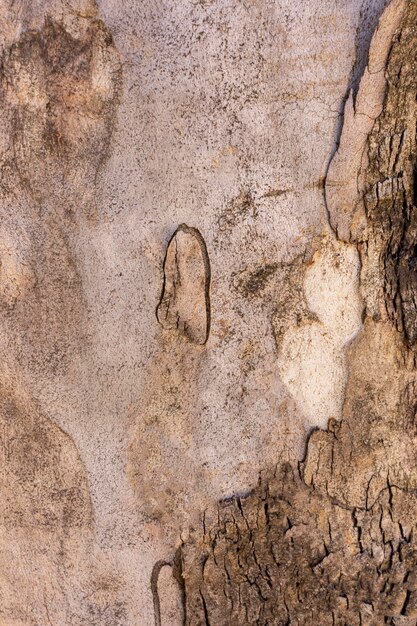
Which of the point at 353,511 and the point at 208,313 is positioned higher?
the point at 208,313

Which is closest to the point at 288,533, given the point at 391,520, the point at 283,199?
the point at 391,520

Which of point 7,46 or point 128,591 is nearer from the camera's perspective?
point 7,46

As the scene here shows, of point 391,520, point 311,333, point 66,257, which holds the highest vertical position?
point 66,257

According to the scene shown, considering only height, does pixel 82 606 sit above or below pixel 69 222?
below

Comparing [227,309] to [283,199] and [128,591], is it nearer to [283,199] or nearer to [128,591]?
[283,199]
